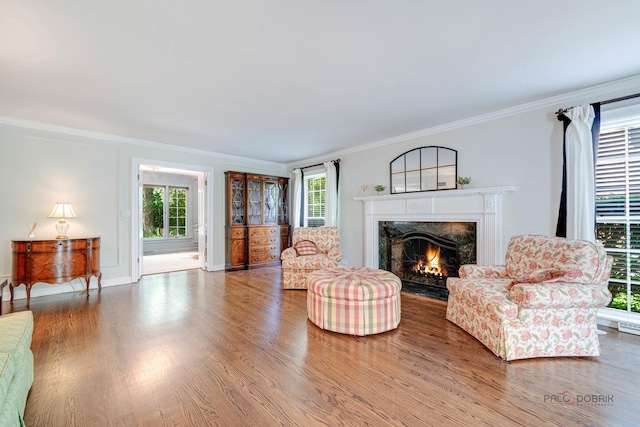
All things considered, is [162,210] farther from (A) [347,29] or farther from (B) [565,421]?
(B) [565,421]

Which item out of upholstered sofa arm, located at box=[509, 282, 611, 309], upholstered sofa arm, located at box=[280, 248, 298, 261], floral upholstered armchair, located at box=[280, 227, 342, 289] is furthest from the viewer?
upholstered sofa arm, located at box=[280, 248, 298, 261]

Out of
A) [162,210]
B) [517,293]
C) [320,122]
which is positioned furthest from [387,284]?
[162,210]

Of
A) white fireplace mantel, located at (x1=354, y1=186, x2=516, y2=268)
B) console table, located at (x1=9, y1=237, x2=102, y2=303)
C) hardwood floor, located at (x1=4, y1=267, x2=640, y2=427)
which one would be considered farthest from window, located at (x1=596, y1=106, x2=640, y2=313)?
console table, located at (x1=9, y1=237, x2=102, y2=303)

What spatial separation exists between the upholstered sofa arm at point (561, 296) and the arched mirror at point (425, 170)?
2061 mm

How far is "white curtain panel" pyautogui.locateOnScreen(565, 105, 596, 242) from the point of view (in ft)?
9.53

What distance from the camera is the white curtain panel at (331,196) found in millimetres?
5621

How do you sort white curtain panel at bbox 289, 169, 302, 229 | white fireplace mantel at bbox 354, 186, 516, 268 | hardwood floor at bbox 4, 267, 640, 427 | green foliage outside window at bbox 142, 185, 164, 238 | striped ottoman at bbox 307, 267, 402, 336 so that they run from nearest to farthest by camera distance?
hardwood floor at bbox 4, 267, 640, 427
striped ottoman at bbox 307, 267, 402, 336
white fireplace mantel at bbox 354, 186, 516, 268
white curtain panel at bbox 289, 169, 302, 229
green foliage outside window at bbox 142, 185, 164, 238

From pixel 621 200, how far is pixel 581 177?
1.39 feet

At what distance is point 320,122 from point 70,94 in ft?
9.33

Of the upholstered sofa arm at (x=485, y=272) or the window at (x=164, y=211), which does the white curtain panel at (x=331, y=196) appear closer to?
the upholstered sofa arm at (x=485, y=272)

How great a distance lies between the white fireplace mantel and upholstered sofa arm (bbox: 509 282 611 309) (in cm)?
132

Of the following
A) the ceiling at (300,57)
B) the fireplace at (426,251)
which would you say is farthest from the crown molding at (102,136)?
the fireplace at (426,251)

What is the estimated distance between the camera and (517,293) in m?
2.27

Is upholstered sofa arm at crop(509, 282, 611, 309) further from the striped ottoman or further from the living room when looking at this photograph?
the striped ottoman
